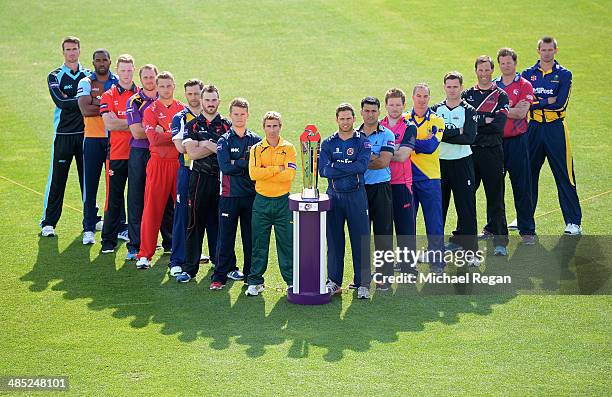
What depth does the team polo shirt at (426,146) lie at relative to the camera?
11.9m

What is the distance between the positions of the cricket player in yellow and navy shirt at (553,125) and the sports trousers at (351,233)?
290 cm

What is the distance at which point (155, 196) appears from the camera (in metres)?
12.2

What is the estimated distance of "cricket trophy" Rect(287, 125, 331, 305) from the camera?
10.9 metres

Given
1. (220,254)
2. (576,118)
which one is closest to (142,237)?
(220,254)

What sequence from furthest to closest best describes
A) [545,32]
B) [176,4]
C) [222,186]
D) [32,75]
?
[176,4] < [545,32] < [32,75] < [222,186]

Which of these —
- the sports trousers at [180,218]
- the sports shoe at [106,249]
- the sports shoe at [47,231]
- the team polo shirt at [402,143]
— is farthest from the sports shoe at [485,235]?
the sports shoe at [47,231]

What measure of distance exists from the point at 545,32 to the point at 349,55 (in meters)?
3.92

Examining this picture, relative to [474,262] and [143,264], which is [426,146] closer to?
[474,262]

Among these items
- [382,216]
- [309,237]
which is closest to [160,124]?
[309,237]

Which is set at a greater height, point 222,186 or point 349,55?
point 349,55

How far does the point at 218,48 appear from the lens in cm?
2194

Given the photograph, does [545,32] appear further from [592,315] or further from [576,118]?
[592,315]

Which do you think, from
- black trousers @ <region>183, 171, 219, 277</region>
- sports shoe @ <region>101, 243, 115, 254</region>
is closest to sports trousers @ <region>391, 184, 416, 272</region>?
black trousers @ <region>183, 171, 219, 277</region>

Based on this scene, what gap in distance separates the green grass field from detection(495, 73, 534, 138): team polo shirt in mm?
1403
